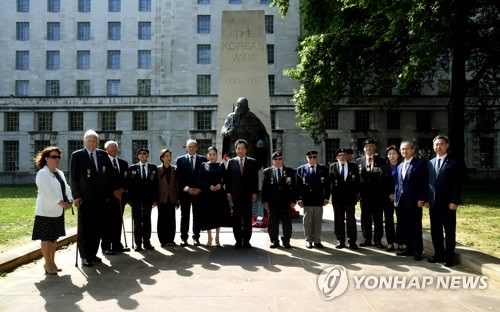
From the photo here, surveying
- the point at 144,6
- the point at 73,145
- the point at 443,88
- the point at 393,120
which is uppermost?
the point at 144,6

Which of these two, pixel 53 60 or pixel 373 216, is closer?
pixel 373 216

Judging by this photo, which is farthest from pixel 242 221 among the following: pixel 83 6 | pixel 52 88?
pixel 83 6

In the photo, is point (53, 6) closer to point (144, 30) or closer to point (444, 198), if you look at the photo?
point (144, 30)

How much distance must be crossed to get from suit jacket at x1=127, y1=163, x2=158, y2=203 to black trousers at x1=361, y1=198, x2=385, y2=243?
419 cm

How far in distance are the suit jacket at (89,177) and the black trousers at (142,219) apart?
1.10m

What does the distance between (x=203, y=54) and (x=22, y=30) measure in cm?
1927

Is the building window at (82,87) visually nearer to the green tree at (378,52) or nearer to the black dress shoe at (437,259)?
the green tree at (378,52)

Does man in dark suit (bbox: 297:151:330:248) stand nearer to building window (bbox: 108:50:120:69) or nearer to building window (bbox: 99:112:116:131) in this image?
building window (bbox: 99:112:116:131)

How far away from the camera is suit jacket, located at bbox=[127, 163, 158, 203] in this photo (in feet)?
29.1

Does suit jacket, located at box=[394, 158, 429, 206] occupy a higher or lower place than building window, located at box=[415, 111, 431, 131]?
lower

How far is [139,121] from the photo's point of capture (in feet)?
148

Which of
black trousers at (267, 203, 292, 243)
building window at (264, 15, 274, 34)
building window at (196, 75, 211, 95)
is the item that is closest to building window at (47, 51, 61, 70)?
building window at (196, 75, 211, 95)

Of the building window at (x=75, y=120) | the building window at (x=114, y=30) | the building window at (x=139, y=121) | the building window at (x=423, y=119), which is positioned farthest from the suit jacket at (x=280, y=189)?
the building window at (x=114, y=30)

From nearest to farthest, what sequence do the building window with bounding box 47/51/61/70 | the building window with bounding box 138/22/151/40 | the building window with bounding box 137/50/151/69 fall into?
the building window with bounding box 137/50/151/69, the building window with bounding box 138/22/151/40, the building window with bounding box 47/51/61/70
